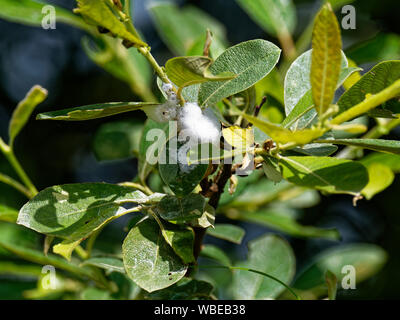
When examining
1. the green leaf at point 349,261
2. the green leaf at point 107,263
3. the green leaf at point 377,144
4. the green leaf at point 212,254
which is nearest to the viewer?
the green leaf at point 377,144

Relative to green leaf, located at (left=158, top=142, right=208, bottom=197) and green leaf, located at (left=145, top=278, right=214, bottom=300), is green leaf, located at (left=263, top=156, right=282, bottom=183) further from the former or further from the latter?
green leaf, located at (left=145, top=278, right=214, bottom=300)

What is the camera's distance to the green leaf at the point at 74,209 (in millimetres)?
626

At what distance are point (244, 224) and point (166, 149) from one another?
152 cm

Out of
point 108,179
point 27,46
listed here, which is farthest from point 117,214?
point 27,46

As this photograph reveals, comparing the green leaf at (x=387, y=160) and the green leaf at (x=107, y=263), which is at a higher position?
the green leaf at (x=387, y=160)

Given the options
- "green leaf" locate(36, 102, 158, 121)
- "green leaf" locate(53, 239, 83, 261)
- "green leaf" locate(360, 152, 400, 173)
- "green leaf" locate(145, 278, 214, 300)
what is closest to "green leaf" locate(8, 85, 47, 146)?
"green leaf" locate(36, 102, 158, 121)

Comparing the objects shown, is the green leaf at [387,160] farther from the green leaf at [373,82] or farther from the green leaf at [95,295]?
the green leaf at [95,295]

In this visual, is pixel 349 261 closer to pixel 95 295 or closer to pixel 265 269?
pixel 265 269

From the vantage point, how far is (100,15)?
21.6 inches

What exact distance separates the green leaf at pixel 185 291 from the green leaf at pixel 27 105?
0.41 metres

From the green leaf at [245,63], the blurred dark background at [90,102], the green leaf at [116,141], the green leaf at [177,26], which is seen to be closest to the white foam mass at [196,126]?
the green leaf at [245,63]

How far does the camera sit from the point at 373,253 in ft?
4.80

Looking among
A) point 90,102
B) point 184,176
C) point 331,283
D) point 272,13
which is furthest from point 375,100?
point 90,102

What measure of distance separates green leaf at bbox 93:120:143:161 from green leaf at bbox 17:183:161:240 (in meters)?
0.47
